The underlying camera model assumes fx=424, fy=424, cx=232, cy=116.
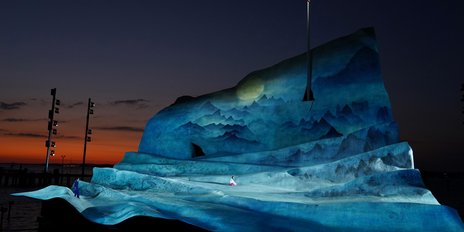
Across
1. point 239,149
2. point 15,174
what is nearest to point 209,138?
point 239,149

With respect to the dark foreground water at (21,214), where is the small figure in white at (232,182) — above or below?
above

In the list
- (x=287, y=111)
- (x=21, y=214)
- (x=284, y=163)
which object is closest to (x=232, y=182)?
(x=284, y=163)

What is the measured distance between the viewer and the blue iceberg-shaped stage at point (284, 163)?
1048 cm

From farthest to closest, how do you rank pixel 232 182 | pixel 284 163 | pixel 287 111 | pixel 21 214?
pixel 21 214 → pixel 287 111 → pixel 284 163 → pixel 232 182

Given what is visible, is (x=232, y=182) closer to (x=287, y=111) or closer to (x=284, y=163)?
(x=284, y=163)

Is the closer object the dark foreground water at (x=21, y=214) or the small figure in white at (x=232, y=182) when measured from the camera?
the small figure in white at (x=232, y=182)

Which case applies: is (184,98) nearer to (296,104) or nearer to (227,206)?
(296,104)

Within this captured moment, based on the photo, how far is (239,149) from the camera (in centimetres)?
2022

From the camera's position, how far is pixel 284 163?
58.0 ft

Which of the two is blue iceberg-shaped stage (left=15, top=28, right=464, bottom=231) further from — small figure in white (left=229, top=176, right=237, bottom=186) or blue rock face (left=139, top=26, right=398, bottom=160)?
small figure in white (left=229, top=176, right=237, bottom=186)

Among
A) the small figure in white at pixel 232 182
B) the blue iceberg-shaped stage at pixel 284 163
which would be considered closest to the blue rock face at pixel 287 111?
the blue iceberg-shaped stage at pixel 284 163

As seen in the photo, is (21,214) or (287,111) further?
(21,214)

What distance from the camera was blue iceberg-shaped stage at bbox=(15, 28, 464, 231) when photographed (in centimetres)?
1048

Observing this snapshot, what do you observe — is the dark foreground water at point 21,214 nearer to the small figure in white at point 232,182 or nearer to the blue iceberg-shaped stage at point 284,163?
the blue iceberg-shaped stage at point 284,163
